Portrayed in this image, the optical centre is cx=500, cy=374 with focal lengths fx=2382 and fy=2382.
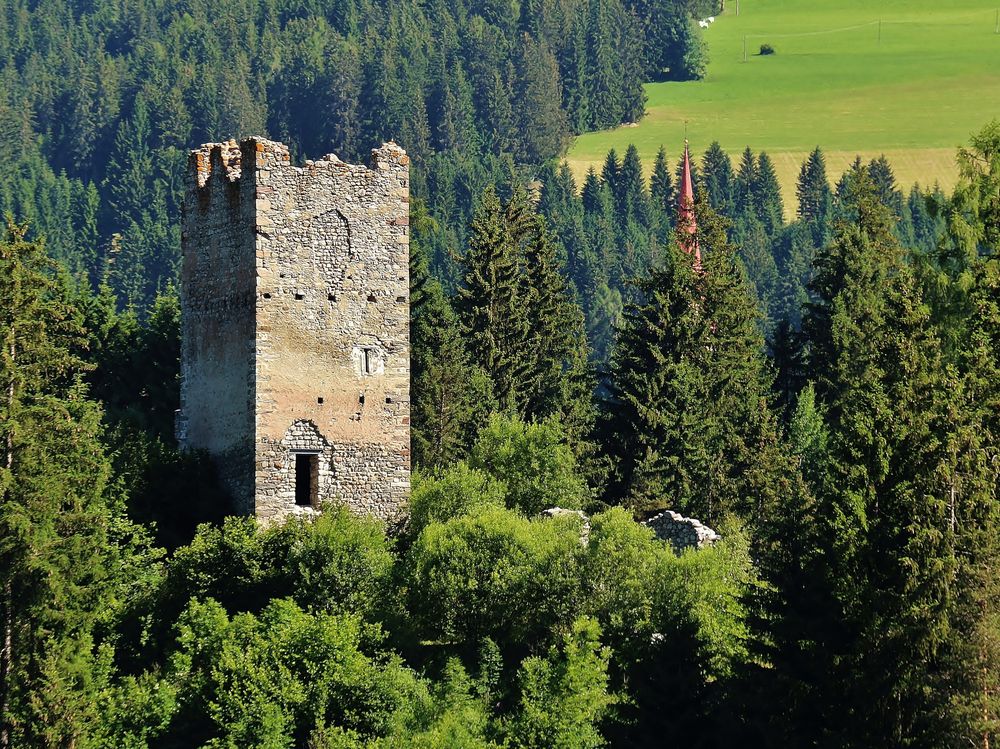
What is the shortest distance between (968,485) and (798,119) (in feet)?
419

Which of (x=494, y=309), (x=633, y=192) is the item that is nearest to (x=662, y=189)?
(x=633, y=192)

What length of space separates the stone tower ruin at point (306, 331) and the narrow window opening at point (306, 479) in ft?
0.06

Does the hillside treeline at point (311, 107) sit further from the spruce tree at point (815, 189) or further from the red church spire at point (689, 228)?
the red church spire at point (689, 228)

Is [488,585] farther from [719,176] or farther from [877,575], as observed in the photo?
[719,176]

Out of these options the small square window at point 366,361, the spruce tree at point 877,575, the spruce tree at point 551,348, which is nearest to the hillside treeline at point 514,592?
the spruce tree at point 877,575

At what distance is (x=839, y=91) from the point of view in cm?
16388

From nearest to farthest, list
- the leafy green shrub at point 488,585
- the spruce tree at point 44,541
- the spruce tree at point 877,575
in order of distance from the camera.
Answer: the spruce tree at point 877,575, the spruce tree at point 44,541, the leafy green shrub at point 488,585

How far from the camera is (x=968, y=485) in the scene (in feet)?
118

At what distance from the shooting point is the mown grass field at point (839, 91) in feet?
500

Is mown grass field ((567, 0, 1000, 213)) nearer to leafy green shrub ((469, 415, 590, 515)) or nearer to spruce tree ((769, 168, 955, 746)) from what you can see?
leafy green shrub ((469, 415, 590, 515))

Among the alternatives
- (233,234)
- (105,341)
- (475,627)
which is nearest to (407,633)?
(475,627)

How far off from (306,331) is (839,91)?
5051 inches

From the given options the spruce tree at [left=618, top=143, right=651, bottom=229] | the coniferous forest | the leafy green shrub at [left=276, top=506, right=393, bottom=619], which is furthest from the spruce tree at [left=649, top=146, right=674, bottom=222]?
the leafy green shrub at [left=276, top=506, right=393, bottom=619]

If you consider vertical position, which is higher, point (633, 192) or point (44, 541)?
point (44, 541)
